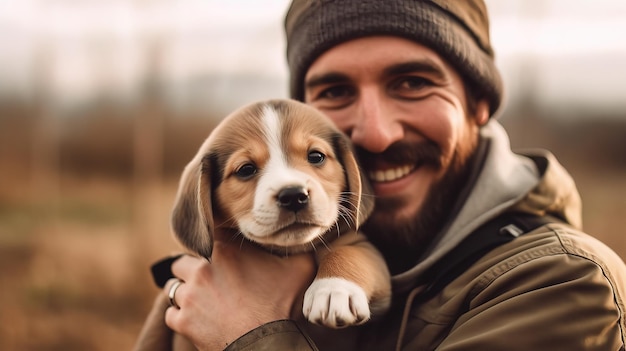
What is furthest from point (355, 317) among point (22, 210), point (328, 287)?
point (22, 210)

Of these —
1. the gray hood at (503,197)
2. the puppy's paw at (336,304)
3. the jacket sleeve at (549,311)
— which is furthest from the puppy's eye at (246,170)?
the jacket sleeve at (549,311)

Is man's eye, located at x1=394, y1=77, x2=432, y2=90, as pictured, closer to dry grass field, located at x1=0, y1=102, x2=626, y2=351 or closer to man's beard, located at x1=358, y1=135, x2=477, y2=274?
man's beard, located at x1=358, y1=135, x2=477, y2=274

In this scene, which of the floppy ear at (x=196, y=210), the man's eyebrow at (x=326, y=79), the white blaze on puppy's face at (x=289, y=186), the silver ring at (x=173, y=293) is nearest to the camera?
the white blaze on puppy's face at (x=289, y=186)

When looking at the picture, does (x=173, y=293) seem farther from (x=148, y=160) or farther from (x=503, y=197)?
(x=148, y=160)

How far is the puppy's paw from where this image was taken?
7.60 ft

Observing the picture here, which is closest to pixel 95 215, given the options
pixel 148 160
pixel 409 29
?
pixel 148 160

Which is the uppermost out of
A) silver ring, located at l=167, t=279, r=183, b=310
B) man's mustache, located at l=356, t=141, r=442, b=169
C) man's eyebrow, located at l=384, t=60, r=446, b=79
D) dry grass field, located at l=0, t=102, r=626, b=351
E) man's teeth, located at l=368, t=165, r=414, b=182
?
man's eyebrow, located at l=384, t=60, r=446, b=79

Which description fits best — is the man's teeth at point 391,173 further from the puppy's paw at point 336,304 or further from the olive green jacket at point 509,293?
the puppy's paw at point 336,304

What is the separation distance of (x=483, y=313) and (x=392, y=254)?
3.15ft

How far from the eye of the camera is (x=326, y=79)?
3.19 metres

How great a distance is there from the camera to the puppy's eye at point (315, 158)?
2.76 metres

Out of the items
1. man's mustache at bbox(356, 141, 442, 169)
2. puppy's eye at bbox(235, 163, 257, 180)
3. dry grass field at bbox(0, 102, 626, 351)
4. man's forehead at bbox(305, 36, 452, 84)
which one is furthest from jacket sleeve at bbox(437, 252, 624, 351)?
dry grass field at bbox(0, 102, 626, 351)

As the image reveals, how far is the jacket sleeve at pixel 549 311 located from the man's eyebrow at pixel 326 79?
1354mm

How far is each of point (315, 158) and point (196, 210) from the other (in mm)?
597
